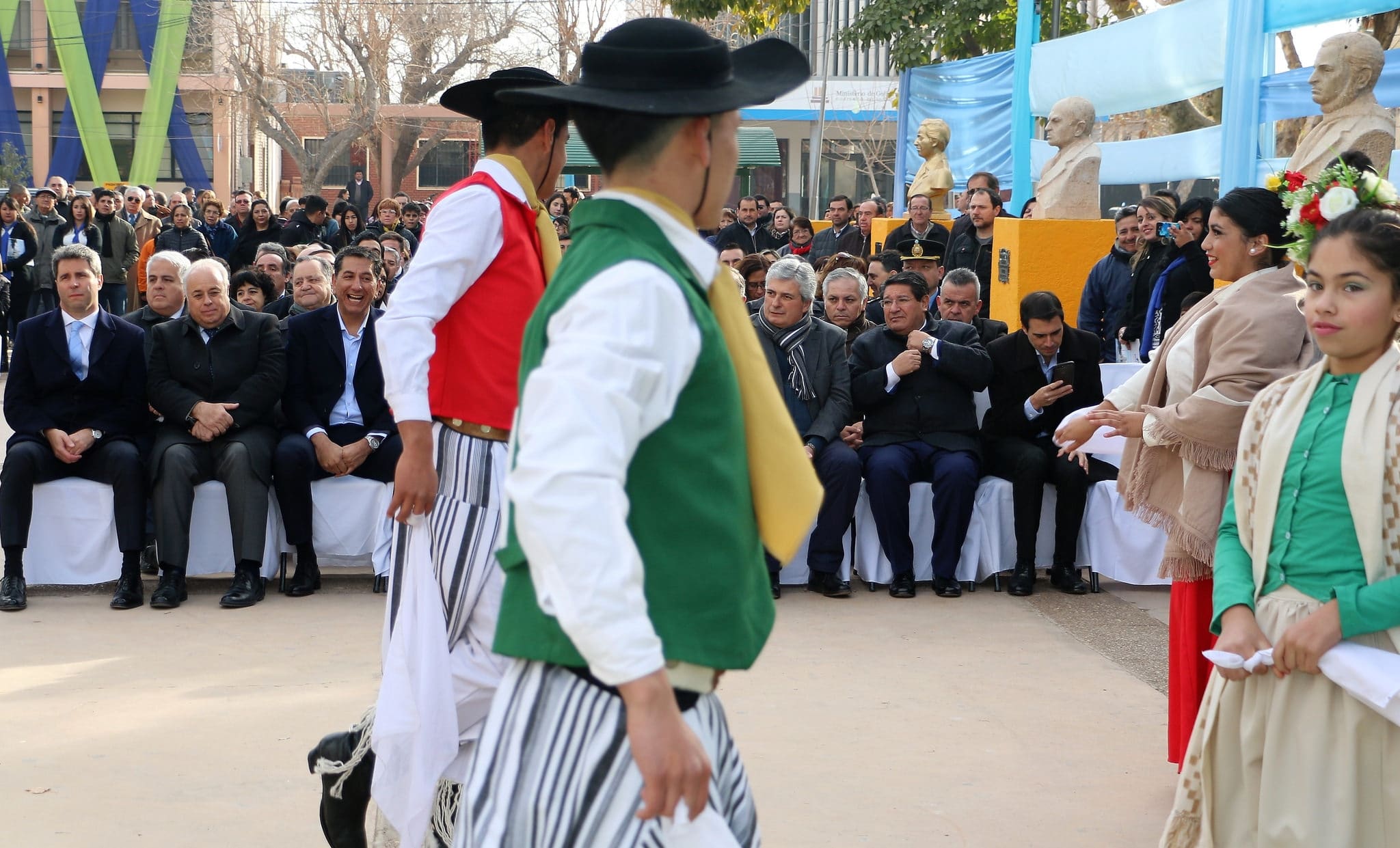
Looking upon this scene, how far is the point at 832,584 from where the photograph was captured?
7164 millimetres

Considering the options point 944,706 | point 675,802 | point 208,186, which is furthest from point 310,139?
point 675,802

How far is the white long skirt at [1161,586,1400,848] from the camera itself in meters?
2.96

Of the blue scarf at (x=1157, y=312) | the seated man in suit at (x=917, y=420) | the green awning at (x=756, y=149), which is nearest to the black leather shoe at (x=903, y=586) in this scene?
the seated man in suit at (x=917, y=420)

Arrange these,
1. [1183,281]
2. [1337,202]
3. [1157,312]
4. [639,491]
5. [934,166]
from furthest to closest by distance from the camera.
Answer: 1. [934,166]
2. [1157,312]
3. [1183,281]
4. [1337,202]
5. [639,491]

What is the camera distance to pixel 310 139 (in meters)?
47.5

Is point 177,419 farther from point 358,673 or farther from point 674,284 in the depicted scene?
point 674,284

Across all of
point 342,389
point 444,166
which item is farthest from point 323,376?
point 444,166

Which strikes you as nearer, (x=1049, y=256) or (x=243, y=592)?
(x=243, y=592)

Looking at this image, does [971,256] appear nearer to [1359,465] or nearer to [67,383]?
[67,383]

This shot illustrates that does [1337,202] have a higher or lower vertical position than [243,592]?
higher

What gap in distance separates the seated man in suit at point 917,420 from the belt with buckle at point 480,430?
404cm

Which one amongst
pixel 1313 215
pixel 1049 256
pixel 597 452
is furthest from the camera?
pixel 1049 256

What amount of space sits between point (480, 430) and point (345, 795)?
3.24ft

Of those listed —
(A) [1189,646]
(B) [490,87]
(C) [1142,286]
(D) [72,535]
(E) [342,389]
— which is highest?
(B) [490,87]
